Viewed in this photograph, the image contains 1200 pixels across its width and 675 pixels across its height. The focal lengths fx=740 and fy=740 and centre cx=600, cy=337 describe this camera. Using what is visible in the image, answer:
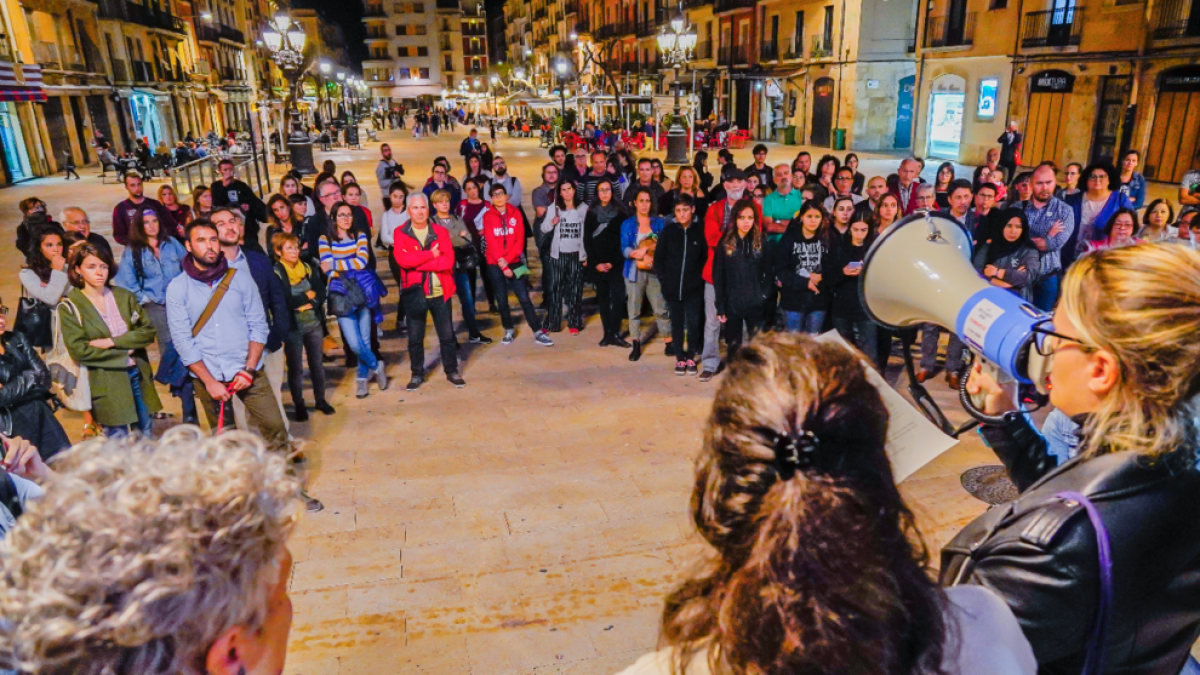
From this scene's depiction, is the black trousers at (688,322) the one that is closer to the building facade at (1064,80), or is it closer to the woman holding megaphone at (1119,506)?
the woman holding megaphone at (1119,506)

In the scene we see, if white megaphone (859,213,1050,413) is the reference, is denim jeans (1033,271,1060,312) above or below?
below

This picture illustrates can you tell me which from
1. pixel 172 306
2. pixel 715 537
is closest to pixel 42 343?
pixel 172 306

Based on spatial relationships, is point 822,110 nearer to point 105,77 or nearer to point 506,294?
point 506,294

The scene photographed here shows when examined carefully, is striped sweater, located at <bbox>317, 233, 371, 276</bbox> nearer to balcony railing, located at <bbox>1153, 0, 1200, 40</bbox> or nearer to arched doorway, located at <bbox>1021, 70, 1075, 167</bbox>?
balcony railing, located at <bbox>1153, 0, 1200, 40</bbox>

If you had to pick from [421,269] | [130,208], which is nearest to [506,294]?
[421,269]

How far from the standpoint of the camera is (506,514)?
14.6 ft

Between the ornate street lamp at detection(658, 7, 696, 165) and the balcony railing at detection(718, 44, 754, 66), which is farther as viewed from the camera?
the balcony railing at detection(718, 44, 754, 66)

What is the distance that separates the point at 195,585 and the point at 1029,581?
1.29m

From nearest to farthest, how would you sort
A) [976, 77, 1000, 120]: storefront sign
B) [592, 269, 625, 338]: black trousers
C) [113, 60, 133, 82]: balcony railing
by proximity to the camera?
[592, 269, 625, 338]: black trousers, [976, 77, 1000, 120]: storefront sign, [113, 60, 133, 82]: balcony railing

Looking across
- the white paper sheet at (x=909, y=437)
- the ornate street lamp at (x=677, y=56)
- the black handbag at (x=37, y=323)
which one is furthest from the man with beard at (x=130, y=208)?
the ornate street lamp at (x=677, y=56)

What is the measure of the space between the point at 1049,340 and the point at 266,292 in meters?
4.75

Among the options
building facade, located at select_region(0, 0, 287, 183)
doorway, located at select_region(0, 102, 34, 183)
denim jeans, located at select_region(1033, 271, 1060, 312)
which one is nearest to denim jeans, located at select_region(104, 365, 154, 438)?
denim jeans, located at select_region(1033, 271, 1060, 312)

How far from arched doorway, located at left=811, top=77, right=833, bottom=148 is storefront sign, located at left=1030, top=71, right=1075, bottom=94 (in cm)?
1028

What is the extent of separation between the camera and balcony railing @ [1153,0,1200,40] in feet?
56.0
